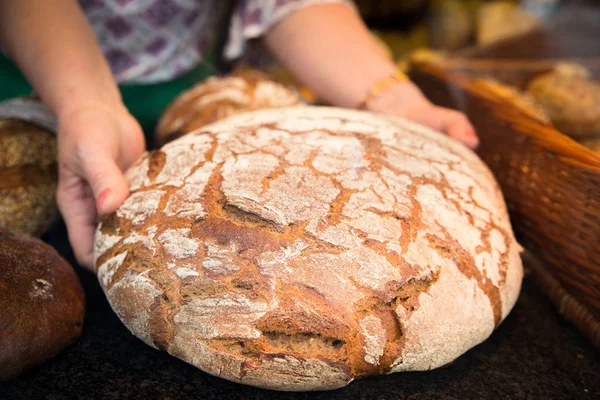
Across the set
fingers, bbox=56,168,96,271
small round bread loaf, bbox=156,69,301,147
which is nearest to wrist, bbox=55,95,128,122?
fingers, bbox=56,168,96,271

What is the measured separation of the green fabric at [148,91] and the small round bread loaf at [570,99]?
4.27ft

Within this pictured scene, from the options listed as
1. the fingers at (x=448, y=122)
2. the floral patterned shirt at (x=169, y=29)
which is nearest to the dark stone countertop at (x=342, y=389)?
the fingers at (x=448, y=122)

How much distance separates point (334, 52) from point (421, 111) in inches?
13.7

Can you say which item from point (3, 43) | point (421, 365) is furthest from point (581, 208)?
point (3, 43)

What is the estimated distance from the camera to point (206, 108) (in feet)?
5.89

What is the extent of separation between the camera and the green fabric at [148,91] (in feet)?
5.09

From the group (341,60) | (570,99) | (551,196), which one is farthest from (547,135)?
(570,99)

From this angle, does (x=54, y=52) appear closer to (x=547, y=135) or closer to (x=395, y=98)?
(x=395, y=98)

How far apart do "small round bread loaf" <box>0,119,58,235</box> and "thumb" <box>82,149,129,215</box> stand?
0.31 m

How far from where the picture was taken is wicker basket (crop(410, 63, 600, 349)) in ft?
3.60

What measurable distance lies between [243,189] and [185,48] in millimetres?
1074

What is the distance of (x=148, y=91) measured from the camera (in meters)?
1.89

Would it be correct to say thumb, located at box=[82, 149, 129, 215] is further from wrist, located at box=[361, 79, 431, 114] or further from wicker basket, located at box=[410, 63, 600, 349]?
wicker basket, located at box=[410, 63, 600, 349]

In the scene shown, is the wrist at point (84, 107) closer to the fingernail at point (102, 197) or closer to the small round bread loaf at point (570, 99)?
the fingernail at point (102, 197)
